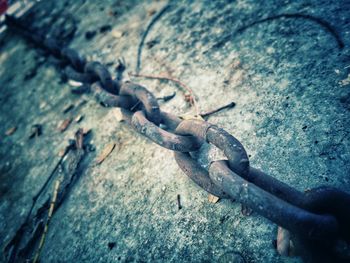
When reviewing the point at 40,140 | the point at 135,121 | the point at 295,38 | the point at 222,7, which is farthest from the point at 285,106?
the point at 40,140

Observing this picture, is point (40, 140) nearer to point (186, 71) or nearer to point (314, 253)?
point (186, 71)

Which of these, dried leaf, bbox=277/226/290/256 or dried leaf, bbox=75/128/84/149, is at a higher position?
dried leaf, bbox=75/128/84/149

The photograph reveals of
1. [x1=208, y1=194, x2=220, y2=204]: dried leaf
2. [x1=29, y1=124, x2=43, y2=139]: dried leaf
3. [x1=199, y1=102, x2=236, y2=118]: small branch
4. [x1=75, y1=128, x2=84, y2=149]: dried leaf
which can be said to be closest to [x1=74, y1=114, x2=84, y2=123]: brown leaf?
[x1=75, y1=128, x2=84, y2=149]: dried leaf

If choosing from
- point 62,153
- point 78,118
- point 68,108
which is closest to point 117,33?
point 68,108

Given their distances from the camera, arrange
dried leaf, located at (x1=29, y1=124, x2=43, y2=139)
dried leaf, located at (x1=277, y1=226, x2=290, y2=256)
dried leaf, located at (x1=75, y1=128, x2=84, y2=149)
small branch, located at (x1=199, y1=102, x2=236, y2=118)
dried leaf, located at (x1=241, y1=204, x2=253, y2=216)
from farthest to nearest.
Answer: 1. dried leaf, located at (x1=29, y1=124, x2=43, y2=139)
2. dried leaf, located at (x1=75, y1=128, x2=84, y2=149)
3. small branch, located at (x1=199, y1=102, x2=236, y2=118)
4. dried leaf, located at (x1=241, y1=204, x2=253, y2=216)
5. dried leaf, located at (x1=277, y1=226, x2=290, y2=256)

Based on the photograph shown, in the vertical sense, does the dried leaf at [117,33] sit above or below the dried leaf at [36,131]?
above

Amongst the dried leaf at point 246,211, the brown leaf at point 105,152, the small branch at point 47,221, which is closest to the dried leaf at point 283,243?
the dried leaf at point 246,211

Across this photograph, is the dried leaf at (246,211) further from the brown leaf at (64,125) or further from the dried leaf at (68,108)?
the dried leaf at (68,108)

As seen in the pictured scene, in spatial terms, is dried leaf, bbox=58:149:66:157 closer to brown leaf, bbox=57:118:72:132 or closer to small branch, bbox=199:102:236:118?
brown leaf, bbox=57:118:72:132
